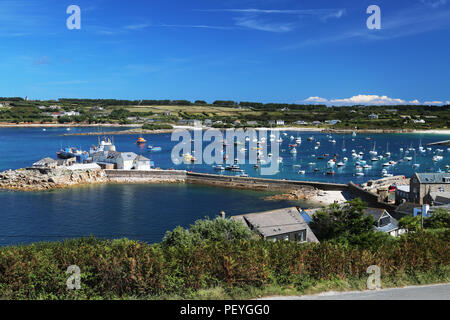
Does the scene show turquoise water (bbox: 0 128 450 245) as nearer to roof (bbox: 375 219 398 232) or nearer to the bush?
roof (bbox: 375 219 398 232)

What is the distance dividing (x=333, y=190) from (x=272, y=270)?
34715 millimetres

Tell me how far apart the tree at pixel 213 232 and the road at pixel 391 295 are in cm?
816

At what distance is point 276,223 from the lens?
75.7 feet

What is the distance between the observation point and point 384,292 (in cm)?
1043

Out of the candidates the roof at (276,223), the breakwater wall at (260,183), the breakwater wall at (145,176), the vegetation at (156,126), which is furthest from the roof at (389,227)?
the vegetation at (156,126)

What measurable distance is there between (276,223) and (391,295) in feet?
42.9

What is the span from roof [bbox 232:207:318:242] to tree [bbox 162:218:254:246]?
2.68 meters

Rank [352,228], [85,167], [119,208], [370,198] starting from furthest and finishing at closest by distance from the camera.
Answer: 1. [85,167]
2. [119,208]
3. [370,198]
4. [352,228]

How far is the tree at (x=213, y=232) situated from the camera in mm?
18047

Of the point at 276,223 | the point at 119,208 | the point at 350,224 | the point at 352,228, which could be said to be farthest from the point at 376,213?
the point at 119,208

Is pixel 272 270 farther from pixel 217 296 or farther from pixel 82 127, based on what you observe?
pixel 82 127

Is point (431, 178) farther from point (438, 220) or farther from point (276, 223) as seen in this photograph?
point (276, 223)

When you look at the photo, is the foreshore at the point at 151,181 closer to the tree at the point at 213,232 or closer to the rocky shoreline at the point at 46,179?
the rocky shoreline at the point at 46,179
